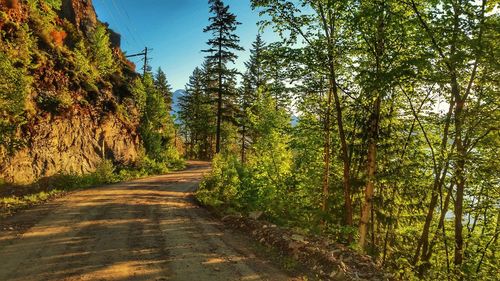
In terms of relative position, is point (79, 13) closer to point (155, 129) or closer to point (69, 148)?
point (155, 129)

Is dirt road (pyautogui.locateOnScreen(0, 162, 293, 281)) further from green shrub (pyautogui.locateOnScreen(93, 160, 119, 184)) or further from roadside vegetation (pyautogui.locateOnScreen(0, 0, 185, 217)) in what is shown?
green shrub (pyautogui.locateOnScreen(93, 160, 119, 184))

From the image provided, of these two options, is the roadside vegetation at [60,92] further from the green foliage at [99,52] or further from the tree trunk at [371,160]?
the tree trunk at [371,160]

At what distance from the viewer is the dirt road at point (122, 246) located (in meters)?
7.71

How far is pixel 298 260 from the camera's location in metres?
8.98

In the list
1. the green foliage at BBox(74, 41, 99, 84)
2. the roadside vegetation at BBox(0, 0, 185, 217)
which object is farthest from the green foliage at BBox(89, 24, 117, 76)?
the green foliage at BBox(74, 41, 99, 84)

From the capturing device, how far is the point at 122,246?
31.3 ft

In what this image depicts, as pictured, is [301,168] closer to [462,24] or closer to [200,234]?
[200,234]

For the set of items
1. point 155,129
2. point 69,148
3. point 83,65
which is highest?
point 83,65

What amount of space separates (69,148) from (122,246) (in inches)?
613

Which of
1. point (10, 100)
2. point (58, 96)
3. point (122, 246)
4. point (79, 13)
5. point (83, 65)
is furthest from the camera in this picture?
point (79, 13)

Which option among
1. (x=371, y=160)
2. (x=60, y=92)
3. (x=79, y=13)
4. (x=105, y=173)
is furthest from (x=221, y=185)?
(x=79, y=13)

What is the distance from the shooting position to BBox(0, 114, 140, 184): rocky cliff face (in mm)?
18500

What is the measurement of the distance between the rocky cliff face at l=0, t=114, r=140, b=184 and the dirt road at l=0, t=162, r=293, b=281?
5.15 meters

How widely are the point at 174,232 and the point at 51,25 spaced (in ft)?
70.2
